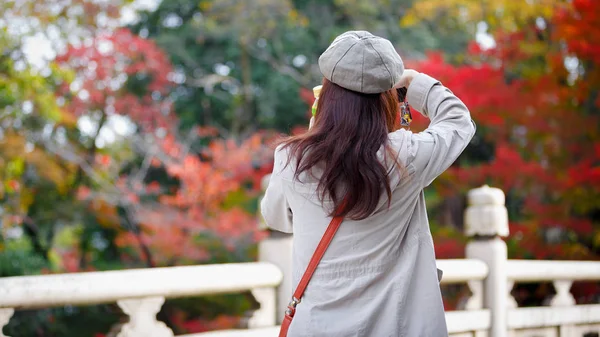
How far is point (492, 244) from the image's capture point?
154 inches

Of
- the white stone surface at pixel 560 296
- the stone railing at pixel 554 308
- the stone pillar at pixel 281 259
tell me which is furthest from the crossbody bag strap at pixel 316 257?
the white stone surface at pixel 560 296

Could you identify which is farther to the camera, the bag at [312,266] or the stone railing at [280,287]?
the stone railing at [280,287]

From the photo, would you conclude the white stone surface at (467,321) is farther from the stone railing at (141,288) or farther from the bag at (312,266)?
the bag at (312,266)

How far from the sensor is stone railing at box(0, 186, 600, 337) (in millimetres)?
2570

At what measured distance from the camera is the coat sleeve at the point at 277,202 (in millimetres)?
1675

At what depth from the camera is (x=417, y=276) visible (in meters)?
1.66

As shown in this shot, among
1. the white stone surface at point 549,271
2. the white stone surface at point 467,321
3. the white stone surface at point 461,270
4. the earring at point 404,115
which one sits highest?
the white stone surface at point 549,271

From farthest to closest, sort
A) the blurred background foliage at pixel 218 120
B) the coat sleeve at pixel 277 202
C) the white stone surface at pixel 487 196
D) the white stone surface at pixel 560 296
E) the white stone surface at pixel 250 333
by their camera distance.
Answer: the blurred background foliage at pixel 218 120 → the white stone surface at pixel 560 296 → the white stone surface at pixel 487 196 → the white stone surface at pixel 250 333 → the coat sleeve at pixel 277 202

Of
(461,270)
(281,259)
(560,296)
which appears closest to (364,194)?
(281,259)

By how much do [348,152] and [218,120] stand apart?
10520mm

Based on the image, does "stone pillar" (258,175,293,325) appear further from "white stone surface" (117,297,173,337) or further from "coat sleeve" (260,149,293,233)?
"coat sleeve" (260,149,293,233)

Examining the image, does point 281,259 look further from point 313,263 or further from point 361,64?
point 361,64

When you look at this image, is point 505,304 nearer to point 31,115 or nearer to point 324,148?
point 324,148

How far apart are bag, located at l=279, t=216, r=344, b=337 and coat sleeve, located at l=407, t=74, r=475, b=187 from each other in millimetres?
231
